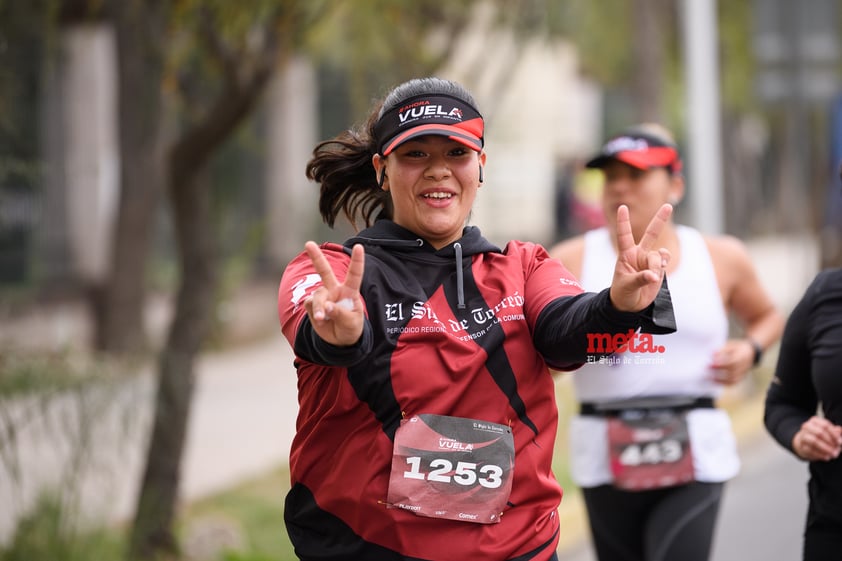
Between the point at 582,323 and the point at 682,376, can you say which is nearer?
the point at 582,323

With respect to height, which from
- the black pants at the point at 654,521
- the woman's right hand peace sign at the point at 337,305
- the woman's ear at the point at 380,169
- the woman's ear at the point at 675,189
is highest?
the woman's ear at the point at 380,169

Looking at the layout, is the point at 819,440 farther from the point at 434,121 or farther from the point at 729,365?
the point at 434,121

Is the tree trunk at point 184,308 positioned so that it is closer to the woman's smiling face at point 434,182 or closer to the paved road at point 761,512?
the paved road at point 761,512

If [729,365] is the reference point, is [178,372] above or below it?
below

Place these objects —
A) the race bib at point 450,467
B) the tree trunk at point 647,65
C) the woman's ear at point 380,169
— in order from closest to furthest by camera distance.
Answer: the race bib at point 450,467 → the woman's ear at point 380,169 → the tree trunk at point 647,65

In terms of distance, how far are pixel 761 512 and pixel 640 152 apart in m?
4.29

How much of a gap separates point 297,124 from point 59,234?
211 inches

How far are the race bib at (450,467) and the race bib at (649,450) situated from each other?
1852 mm

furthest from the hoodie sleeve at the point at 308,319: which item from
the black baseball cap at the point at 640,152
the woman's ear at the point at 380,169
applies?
the black baseball cap at the point at 640,152

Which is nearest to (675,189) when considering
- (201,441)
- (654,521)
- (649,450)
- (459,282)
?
(649,450)

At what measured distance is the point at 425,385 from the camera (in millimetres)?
2869

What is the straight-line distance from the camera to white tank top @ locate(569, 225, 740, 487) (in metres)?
4.72

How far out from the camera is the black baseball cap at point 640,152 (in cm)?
480

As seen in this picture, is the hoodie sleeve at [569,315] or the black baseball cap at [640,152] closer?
the hoodie sleeve at [569,315]
